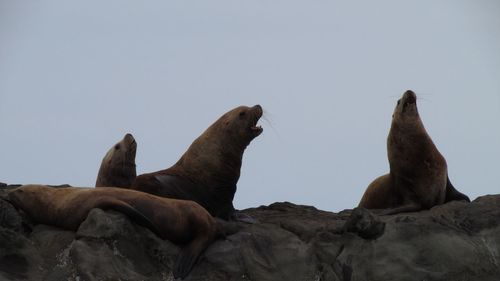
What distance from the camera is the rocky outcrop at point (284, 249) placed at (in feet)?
29.8

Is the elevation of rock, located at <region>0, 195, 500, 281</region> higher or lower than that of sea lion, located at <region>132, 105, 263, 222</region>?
lower

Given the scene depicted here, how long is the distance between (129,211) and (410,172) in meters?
4.69

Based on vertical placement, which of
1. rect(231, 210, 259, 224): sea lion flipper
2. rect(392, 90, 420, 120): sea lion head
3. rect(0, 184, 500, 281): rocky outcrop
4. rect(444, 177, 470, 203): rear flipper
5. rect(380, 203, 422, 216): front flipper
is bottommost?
rect(0, 184, 500, 281): rocky outcrop

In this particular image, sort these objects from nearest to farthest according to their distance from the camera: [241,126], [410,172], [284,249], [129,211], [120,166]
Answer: [129,211] → [284,249] → [241,126] → [410,172] → [120,166]

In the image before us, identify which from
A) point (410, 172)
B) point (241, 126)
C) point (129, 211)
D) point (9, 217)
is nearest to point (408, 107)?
point (410, 172)

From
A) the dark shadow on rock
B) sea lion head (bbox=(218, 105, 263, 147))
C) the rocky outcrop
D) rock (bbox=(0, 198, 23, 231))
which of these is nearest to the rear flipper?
the rocky outcrop

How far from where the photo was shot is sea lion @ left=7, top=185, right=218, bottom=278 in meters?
9.48

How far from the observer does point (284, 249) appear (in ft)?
33.0

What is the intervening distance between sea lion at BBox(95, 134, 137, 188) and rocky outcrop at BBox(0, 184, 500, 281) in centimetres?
268

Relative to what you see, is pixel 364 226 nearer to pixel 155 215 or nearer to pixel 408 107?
pixel 155 215

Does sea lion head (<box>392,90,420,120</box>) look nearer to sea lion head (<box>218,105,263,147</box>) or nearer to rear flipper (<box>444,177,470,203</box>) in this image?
rear flipper (<box>444,177,470,203</box>)

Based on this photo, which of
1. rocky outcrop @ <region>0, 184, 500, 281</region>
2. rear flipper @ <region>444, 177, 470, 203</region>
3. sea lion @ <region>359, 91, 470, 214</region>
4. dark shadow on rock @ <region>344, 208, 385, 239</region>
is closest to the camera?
rocky outcrop @ <region>0, 184, 500, 281</region>

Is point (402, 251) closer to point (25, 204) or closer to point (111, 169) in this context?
point (25, 204)

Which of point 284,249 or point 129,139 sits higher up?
point 129,139
